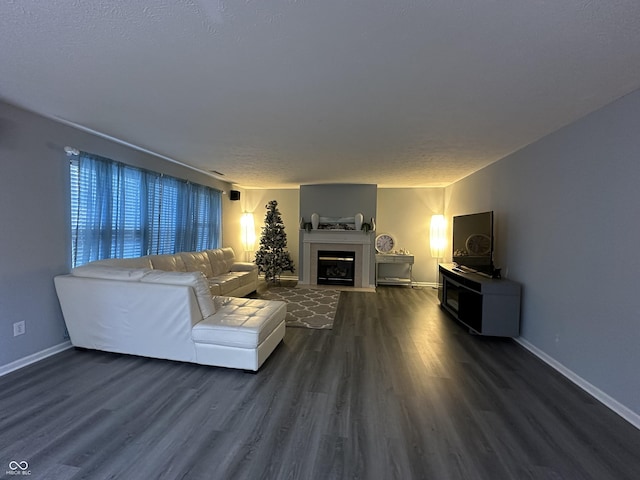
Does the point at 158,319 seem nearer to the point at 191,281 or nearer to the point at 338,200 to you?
the point at 191,281

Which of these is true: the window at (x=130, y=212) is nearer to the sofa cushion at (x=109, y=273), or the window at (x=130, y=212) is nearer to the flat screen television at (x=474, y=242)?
the sofa cushion at (x=109, y=273)

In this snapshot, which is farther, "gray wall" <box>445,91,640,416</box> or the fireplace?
the fireplace

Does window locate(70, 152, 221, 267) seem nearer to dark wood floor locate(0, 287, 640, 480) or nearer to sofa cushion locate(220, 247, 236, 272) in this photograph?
sofa cushion locate(220, 247, 236, 272)

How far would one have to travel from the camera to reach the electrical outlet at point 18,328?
2577 mm

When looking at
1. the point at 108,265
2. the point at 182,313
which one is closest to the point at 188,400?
the point at 182,313

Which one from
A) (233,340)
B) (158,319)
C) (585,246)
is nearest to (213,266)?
(158,319)

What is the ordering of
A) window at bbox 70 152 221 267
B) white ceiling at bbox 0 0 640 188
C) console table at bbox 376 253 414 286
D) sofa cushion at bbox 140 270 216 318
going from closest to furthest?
white ceiling at bbox 0 0 640 188 → sofa cushion at bbox 140 270 216 318 → window at bbox 70 152 221 267 → console table at bbox 376 253 414 286

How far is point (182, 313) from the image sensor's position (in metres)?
2.64


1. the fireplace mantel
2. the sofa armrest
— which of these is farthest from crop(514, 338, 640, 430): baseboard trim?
the sofa armrest

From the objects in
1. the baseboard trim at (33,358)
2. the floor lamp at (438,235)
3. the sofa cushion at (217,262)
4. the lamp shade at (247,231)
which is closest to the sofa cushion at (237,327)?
the baseboard trim at (33,358)

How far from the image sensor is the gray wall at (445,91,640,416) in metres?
2.10

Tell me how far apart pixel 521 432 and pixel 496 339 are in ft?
6.18

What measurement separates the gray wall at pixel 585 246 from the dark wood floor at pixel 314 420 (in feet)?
1.17

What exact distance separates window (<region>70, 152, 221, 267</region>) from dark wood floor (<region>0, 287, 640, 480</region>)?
1.37 metres
